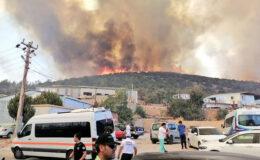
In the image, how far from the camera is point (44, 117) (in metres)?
12.4

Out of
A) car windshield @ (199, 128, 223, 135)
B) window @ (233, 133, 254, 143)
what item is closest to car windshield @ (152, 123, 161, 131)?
car windshield @ (199, 128, 223, 135)

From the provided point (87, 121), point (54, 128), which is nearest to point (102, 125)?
point (87, 121)

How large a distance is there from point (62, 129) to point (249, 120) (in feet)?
38.4

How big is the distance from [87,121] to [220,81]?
511 ft

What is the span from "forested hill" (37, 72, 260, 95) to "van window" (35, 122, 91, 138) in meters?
112

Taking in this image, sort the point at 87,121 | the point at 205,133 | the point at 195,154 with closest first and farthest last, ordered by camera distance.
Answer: the point at 195,154
the point at 87,121
the point at 205,133

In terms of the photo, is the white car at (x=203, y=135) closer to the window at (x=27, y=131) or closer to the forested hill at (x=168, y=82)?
the window at (x=27, y=131)

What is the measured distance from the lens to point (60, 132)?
1166 cm

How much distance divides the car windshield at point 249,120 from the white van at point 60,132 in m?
8.91

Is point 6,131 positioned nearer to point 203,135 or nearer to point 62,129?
point 62,129

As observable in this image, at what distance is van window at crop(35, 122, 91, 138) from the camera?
35.7ft

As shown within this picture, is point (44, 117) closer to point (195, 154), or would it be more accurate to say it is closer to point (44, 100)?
point (195, 154)

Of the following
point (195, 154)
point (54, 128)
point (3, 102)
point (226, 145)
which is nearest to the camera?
point (195, 154)

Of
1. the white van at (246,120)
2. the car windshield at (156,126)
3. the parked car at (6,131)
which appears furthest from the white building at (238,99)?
the white van at (246,120)
